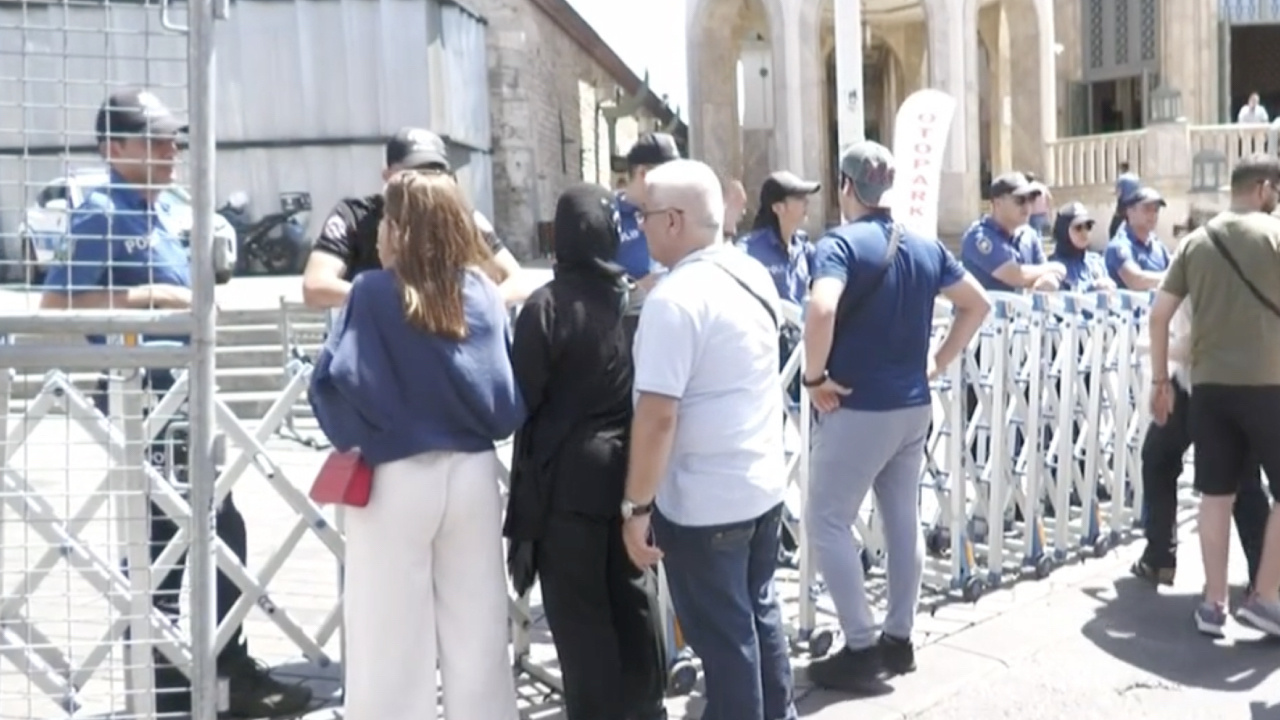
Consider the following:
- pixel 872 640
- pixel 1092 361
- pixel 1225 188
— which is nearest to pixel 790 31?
pixel 1225 188

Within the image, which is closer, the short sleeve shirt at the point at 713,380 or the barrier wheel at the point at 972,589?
the short sleeve shirt at the point at 713,380

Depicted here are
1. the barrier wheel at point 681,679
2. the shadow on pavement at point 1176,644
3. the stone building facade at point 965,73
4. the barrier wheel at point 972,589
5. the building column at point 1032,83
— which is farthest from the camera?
the building column at point 1032,83

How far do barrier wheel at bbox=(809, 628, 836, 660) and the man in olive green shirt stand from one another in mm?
1591

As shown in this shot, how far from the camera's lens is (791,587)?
5.93 metres

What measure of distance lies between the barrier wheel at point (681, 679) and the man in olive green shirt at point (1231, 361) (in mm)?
2171

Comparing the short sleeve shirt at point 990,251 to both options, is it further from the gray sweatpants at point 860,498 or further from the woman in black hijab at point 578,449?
the woman in black hijab at point 578,449

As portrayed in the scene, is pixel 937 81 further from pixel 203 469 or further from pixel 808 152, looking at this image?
pixel 203 469

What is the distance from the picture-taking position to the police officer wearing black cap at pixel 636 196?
16.8 ft

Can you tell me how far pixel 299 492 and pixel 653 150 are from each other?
1.95 meters

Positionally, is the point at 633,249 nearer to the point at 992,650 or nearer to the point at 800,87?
the point at 992,650

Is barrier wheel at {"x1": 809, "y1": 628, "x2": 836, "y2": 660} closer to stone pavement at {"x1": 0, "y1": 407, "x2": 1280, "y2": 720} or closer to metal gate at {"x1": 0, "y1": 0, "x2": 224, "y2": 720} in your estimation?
stone pavement at {"x1": 0, "y1": 407, "x2": 1280, "y2": 720}

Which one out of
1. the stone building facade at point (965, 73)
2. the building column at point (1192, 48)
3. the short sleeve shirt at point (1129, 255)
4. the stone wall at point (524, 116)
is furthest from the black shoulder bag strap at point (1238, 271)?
the building column at point (1192, 48)

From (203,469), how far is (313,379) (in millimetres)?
509

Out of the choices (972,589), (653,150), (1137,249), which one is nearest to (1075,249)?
(1137,249)
